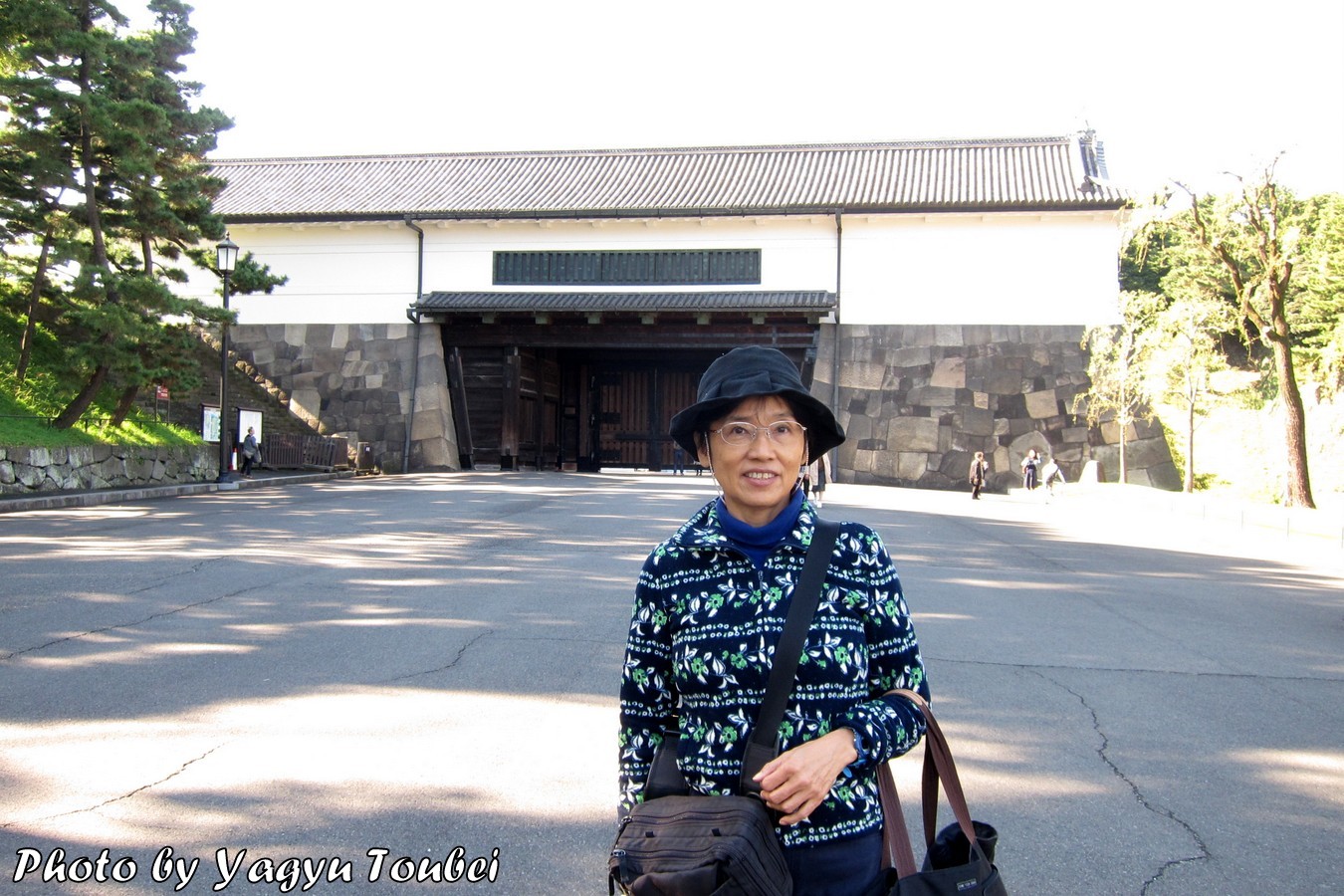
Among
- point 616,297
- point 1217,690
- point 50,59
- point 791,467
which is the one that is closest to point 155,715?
point 791,467

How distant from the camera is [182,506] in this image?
Answer: 53.0 feet

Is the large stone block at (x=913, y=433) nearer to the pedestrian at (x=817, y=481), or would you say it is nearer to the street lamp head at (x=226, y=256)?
the pedestrian at (x=817, y=481)

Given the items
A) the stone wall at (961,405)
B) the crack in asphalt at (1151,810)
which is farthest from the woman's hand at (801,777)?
the stone wall at (961,405)

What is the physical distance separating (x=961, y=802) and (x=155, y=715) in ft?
14.4

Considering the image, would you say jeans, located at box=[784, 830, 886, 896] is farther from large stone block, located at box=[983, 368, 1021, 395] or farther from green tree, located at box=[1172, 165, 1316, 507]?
large stone block, located at box=[983, 368, 1021, 395]

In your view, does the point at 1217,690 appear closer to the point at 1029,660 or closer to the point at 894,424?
the point at 1029,660

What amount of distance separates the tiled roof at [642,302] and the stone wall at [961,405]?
164 cm

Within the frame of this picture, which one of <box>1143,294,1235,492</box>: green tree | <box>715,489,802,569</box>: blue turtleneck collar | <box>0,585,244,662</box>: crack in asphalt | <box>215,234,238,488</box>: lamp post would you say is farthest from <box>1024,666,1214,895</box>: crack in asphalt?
<box>1143,294,1235,492</box>: green tree

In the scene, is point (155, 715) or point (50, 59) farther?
point (50, 59)

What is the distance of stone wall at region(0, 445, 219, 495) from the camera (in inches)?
658

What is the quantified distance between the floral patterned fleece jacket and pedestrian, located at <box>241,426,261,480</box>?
22.6m

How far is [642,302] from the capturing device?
29266 millimetres

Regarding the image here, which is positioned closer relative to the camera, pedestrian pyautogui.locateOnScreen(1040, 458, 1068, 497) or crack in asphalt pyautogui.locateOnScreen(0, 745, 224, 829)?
crack in asphalt pyautogui.locateOnScreen(0, 745, 224, 829)

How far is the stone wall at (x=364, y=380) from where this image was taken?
1241 inches
